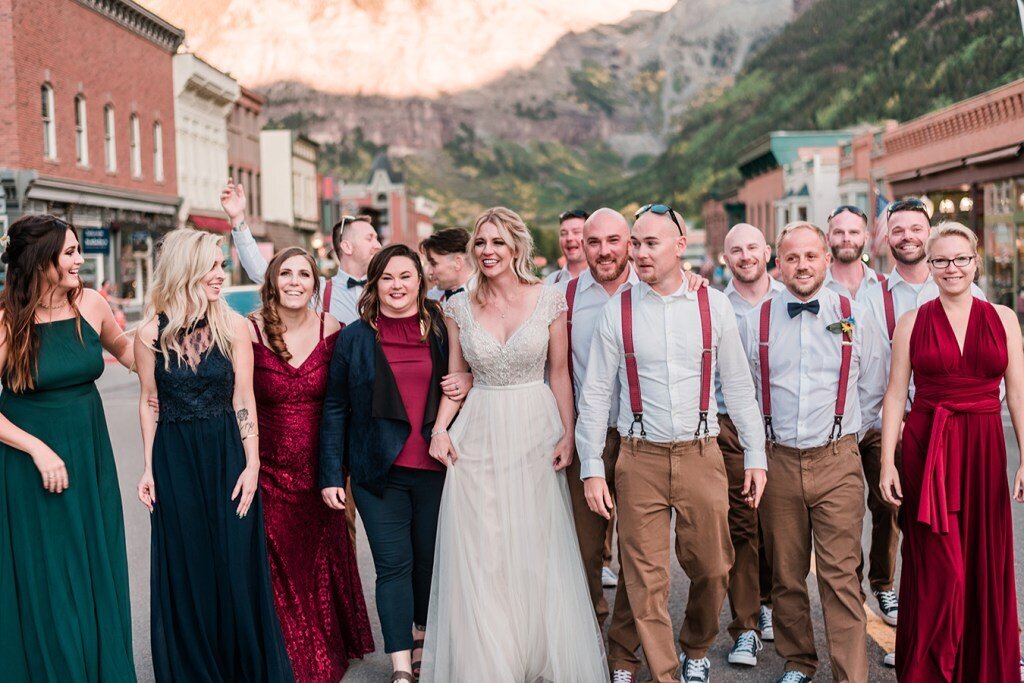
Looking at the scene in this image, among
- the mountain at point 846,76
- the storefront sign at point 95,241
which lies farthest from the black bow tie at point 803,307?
the mountain at point 846,76

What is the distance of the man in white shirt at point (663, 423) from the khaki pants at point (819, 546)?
0.27 meters

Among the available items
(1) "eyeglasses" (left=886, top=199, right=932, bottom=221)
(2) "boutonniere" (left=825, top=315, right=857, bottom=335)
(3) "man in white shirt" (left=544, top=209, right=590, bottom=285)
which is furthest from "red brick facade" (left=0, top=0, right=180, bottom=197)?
(2) "boutonniere" (left=825, top=315, right=857, bottom=335)

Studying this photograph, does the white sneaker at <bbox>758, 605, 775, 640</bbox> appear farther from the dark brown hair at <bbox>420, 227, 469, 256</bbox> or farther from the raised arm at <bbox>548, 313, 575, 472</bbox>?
the dark brown hair at <bbox>420, 227, 469, 256</bbox>

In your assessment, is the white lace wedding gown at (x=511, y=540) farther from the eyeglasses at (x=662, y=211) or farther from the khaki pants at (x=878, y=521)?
the khaki pants at (x=878, y=521)

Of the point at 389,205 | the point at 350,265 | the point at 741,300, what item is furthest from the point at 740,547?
the point at 389,205

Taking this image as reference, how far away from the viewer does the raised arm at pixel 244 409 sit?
5.11m

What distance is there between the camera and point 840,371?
5242 mm

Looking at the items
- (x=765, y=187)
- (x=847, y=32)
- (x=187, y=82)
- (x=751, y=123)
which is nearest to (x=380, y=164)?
(x=751, y=123)

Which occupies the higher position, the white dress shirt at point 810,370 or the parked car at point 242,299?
the parked car at point 242,299

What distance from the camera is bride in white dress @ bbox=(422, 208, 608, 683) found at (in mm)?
5219

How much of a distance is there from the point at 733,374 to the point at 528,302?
1.02 m

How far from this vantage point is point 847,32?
A: 127m

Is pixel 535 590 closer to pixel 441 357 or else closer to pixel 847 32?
pixel 441 357

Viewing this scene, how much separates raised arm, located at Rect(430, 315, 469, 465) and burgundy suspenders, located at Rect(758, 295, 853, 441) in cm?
141
